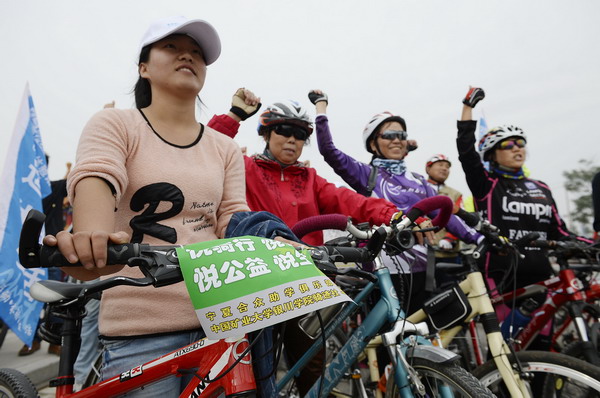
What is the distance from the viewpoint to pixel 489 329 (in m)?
2.30

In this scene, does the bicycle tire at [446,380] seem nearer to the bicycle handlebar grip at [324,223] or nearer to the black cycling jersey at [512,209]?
the bicycle handlebar grip at [324,223]

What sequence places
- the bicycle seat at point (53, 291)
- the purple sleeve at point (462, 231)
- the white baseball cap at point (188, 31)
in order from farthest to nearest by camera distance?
the purple sleeve at point (462, 231) < the white baseball cap at point (188, 31) < the bicycle seat at point (53, 291)

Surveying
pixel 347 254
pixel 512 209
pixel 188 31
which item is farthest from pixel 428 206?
pixel 512 209

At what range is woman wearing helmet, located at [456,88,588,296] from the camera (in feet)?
10.8

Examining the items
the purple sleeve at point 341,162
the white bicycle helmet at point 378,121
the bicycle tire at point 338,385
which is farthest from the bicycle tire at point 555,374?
the white bicycle helmet at point 378,121

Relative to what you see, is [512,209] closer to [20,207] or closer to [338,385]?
[338,385]

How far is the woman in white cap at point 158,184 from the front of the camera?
3.65ft

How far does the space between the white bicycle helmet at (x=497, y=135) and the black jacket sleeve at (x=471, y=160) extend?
358mm

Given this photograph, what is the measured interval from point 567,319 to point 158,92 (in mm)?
3160

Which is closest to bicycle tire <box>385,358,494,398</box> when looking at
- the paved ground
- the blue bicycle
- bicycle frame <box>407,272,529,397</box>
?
the blue bicycle

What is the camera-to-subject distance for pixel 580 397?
2.12m

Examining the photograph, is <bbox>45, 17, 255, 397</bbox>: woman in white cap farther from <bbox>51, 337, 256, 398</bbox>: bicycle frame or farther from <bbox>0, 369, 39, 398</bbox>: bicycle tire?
<bbox>0, 369, 39, 398</bbox>: bicycle tire

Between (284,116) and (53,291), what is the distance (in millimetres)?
2119

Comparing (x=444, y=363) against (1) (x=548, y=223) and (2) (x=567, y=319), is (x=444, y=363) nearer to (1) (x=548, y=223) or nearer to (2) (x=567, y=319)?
(2) (x=567, y=319)
